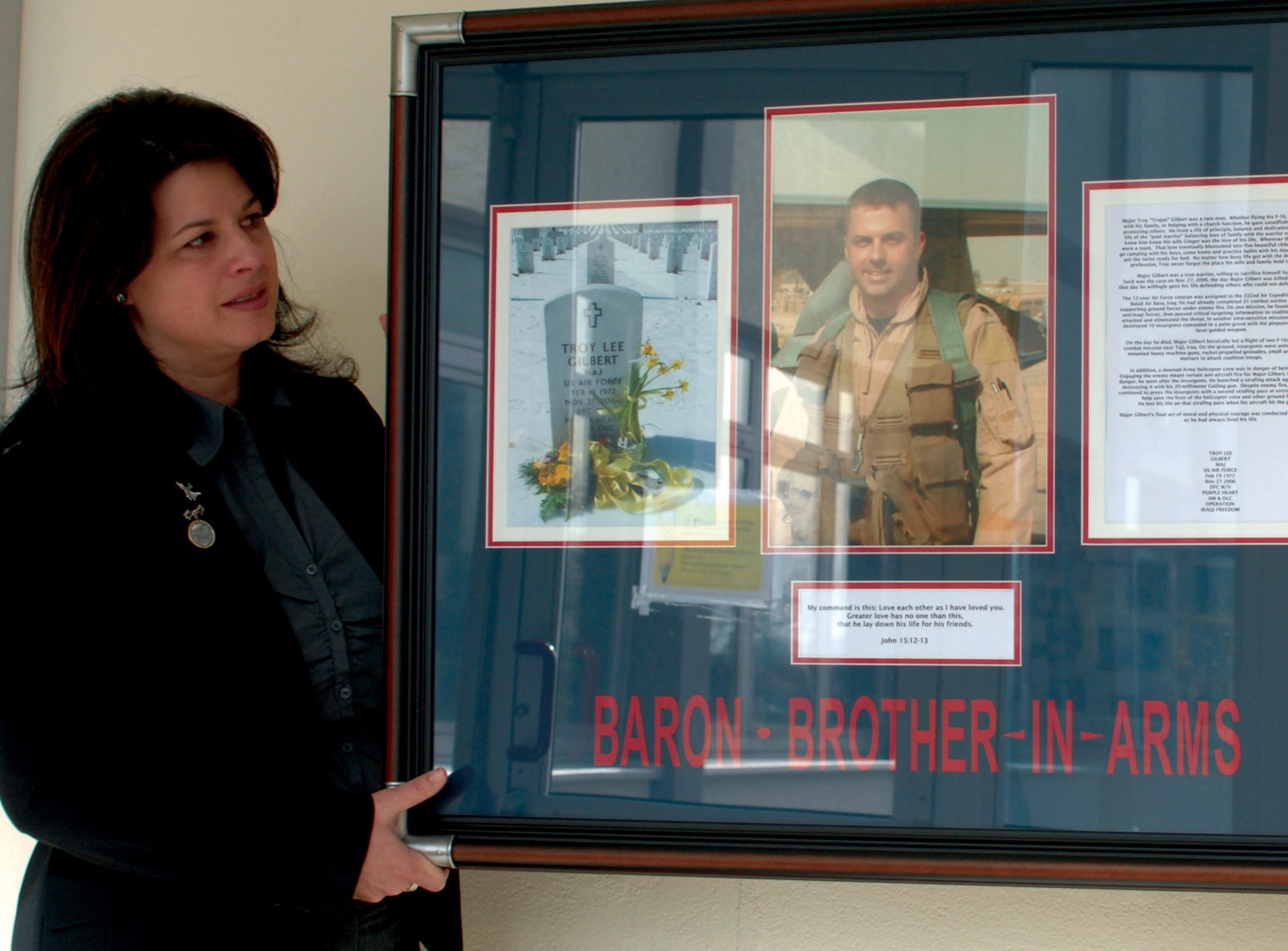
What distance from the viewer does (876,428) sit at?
0.93 m

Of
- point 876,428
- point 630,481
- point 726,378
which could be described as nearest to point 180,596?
point 630,481

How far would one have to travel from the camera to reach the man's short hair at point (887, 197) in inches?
36.9

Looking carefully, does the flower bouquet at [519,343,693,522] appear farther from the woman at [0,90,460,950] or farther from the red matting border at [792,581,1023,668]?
the woman at [0,90,460,950]

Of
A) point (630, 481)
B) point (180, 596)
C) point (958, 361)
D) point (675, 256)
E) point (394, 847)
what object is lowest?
point (394, 847)

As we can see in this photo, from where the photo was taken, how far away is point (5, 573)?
895 mm

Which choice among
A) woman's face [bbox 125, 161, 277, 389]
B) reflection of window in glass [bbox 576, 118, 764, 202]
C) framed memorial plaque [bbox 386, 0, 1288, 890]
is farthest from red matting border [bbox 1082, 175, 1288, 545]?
woman's face [bbox 125, 161, 277, 389]

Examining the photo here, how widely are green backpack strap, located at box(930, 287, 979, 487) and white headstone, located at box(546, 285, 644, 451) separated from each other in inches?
10.9

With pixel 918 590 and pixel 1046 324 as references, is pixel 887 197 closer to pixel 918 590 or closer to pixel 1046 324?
pixel 1046 324

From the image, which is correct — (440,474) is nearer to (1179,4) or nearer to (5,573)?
(5,573)

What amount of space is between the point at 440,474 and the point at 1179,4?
81 cm

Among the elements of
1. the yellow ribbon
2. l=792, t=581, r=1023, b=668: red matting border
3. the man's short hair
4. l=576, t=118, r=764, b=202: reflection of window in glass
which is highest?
l=576, t=118, r=764, b=202: reflection of window in glass

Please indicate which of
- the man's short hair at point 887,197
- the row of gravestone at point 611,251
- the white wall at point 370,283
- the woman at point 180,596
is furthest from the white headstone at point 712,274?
the white wall at point 370,283

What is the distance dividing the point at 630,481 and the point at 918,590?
0.29 metres

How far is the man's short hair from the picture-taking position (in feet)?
3.07
